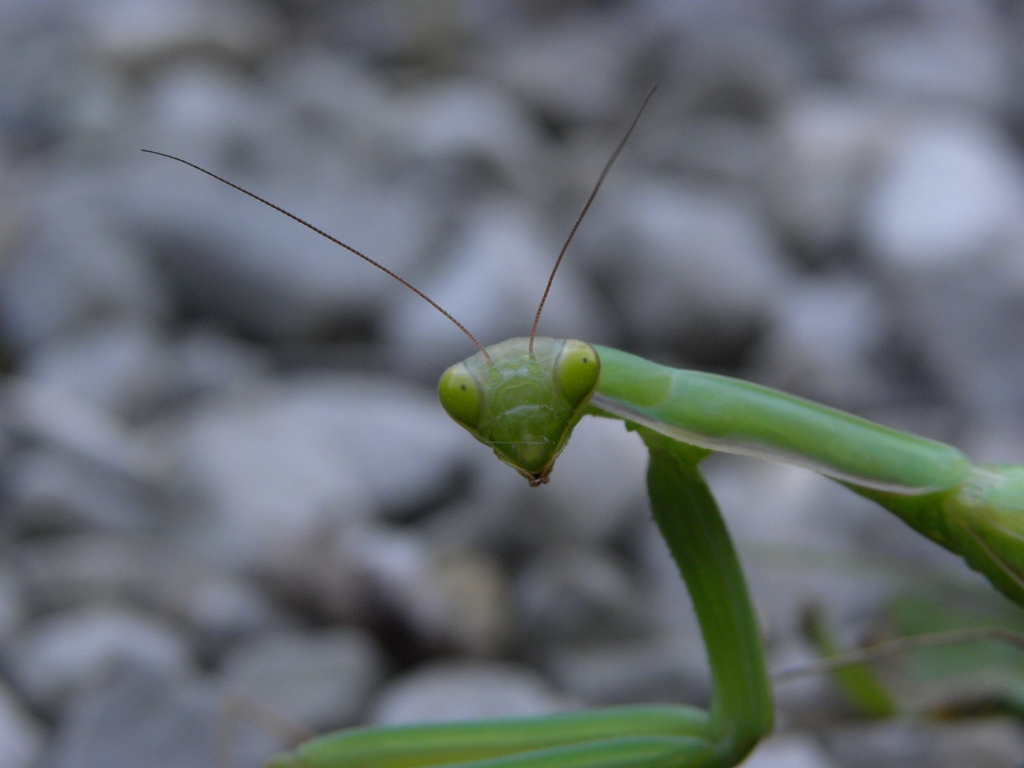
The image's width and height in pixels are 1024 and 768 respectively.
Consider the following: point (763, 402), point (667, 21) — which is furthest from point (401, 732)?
point (667, 21)

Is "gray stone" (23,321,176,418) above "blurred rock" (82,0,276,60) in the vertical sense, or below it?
below

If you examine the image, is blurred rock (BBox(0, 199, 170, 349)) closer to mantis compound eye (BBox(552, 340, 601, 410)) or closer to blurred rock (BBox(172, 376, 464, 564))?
blurred rock (BBox(172, 376, 464, 564))

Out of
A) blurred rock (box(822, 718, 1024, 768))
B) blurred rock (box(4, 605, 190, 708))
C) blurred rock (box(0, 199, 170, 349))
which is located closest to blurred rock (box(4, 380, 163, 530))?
blurred rock (box(4, 605, 190, 708))

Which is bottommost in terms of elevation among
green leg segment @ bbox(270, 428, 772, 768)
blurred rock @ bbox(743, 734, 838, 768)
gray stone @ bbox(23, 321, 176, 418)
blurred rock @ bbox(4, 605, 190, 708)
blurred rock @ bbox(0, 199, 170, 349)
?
gray stone @ bbox(23, 321, 176, 418)

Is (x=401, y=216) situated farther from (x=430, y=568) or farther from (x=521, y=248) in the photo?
(x=430, y=568)

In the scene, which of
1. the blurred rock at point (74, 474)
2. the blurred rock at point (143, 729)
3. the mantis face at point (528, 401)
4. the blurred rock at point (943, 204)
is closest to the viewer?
the mantis face at point (528, 401)

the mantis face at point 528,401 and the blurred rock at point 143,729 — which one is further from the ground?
the mantis face at point 528,401

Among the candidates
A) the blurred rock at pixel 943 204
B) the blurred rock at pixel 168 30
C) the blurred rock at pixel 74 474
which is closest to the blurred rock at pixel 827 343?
the blurred rock at pixel 943 204

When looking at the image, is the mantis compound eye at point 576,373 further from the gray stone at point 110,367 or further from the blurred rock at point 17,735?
the gray stone at point 110,367

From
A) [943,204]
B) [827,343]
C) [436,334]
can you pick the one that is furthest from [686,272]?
[943,204]
